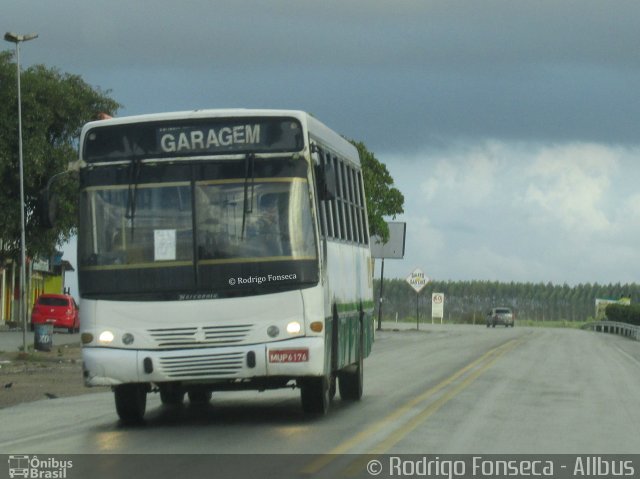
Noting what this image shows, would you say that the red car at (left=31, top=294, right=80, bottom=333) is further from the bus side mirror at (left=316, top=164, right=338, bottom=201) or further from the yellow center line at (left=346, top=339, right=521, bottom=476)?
the bus side mirror at (left=316, top=164, right=338, bottom=201)

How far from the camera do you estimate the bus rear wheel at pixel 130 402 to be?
1537 centimetres

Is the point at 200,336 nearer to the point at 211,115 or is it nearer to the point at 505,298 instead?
the point at 211,115

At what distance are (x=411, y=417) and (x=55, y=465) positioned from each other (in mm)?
5230

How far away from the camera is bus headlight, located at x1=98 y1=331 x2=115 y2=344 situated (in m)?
14.7

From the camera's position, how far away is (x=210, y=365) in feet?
47.4

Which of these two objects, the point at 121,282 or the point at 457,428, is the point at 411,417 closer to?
the point at 457,428

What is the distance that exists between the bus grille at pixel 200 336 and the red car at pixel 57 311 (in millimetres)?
45548

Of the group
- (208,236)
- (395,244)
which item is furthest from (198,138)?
(395,244)

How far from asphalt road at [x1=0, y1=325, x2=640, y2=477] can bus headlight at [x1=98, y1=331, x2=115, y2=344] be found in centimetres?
93

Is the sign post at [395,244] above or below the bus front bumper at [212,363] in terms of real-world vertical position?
above

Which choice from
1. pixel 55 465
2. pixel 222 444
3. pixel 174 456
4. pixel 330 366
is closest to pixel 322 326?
pixel 330 366

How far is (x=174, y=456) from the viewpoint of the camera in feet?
40.1

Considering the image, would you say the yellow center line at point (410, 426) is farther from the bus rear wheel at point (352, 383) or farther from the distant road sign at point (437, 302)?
the distant road sign at point (437, 302)

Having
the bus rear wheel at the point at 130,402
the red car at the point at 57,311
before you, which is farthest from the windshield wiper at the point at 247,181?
the red car at the point at 57,311
